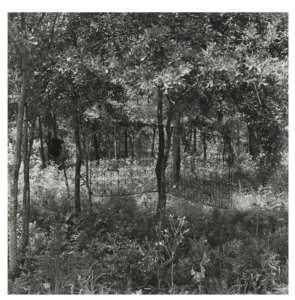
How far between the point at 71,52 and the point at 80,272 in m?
2.93

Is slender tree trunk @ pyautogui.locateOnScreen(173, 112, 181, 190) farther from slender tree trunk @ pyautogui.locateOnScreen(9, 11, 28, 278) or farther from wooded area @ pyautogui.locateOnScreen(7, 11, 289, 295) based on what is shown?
slender tree trunk @ pyautogui.locateOnScreen(9, 11, 28, 278)

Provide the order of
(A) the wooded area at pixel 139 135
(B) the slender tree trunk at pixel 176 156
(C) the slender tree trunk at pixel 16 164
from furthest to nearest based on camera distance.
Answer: (B) the slender tree trunk at pixel 176 156, (C) the slender tree trunk at pixel 16 164, (A) the wooded area at pixel 139 135

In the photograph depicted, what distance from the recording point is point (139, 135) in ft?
26.7

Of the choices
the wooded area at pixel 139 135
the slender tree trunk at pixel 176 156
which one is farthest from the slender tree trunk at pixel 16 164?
the slender tree trunk at pixel 176 156

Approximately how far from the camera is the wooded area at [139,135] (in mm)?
4492

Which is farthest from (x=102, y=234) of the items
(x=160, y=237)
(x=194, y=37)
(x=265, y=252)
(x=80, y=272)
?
(x=194, y=37)

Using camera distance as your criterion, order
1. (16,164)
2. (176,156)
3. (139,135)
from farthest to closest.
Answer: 1. (176,156)
2. (139,135)
3. (16,164)

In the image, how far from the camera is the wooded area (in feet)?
14.7

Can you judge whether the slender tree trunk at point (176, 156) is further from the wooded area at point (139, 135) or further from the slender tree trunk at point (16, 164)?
the slender tree trunk at point (16, 164)

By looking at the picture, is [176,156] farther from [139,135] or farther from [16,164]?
[16,164]

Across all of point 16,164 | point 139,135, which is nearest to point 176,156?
point 139,135

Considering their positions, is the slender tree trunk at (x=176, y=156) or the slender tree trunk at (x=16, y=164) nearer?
the slender tree trunk at (x=16, y=164)

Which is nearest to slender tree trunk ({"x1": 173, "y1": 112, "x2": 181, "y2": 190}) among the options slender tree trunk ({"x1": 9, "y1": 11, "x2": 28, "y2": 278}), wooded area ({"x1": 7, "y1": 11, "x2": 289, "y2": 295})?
wooded area ({"x1": 7, "y1": 11, "x2": 289, "y2": 295})

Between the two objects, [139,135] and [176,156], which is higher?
[139,135]
